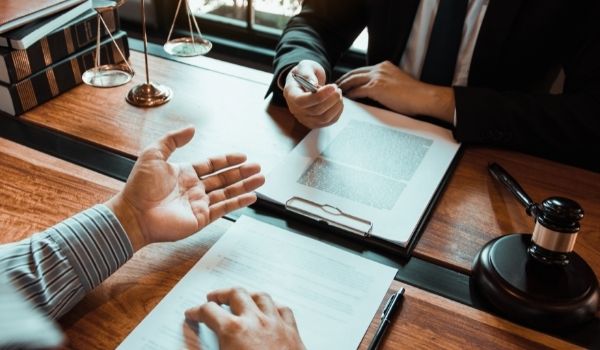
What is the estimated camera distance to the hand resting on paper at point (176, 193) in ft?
2.85

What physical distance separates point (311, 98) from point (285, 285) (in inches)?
17.1

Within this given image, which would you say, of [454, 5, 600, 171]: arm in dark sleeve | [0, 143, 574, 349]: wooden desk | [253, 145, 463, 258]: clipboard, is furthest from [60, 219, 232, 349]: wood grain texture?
[454, 5, 600, 171]: arm in dark sleeve

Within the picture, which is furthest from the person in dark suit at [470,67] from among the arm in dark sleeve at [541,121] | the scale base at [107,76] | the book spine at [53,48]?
the book spine at [53,48]

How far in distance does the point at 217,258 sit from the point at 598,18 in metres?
0.89

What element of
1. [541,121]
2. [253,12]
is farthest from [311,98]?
[253,12]

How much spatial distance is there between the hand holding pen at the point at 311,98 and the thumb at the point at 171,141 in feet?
0.97

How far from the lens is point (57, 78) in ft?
4.23

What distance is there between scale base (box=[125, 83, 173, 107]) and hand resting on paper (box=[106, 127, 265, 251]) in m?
0.38

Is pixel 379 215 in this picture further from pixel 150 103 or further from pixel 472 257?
pixel 150 103

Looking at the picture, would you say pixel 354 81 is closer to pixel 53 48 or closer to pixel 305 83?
pixel 305 83

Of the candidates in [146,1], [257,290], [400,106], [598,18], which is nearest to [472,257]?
[257,290]

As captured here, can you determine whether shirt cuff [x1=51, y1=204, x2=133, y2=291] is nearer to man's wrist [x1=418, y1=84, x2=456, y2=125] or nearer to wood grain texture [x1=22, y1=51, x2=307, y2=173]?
wood grain texture [x1=22, y1=51, x2=307, y2=173]

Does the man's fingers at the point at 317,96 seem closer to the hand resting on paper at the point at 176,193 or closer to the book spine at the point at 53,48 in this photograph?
the hand resting on paper at the point at 176,193

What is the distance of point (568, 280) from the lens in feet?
2.68
